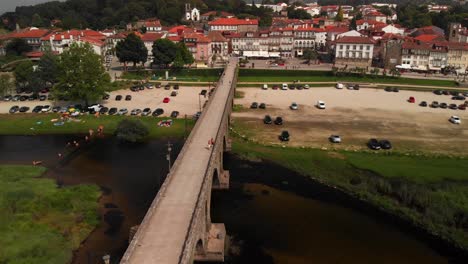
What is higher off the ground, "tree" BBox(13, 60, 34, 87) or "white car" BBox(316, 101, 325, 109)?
"tree" BBox(13, 60, 34, 87)

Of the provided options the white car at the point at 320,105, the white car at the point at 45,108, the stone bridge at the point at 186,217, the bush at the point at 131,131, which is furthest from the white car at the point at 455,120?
the white car at the point at 45,108

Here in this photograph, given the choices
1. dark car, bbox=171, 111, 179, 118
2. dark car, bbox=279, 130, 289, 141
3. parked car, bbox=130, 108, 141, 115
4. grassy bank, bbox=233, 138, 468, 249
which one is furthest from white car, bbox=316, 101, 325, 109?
parked car, bbox=130, 108, 141, 115

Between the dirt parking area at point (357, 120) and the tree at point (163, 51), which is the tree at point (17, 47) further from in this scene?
the dirt parking area at point (357, 120)

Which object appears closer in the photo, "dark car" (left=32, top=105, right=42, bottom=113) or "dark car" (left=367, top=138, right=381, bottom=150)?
"dark car" (left=367, top=138, right=381, bottom=150)

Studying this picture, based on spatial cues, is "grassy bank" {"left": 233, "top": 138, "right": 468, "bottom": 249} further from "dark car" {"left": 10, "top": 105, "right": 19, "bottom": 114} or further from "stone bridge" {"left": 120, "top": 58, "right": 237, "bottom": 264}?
"dark car" {"left": 10, "top": 105, "right": 19, "bottom": 114}

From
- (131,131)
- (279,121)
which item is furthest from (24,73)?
(279,121)

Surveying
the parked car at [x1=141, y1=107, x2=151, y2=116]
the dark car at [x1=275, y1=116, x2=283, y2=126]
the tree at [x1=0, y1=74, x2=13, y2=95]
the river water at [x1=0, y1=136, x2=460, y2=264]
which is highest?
the tree at [x1=0, y1=74, x2=13, y2=95]

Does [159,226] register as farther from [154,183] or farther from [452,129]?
[452,129]

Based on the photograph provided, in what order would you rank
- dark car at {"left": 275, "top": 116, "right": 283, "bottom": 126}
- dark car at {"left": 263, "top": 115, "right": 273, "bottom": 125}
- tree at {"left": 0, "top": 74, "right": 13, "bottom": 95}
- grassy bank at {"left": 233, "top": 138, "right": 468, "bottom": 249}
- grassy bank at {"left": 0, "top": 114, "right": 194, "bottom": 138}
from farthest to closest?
1. tree at {"left": 0, "top": 74, "right": 13, "bottom": 95}
2. dark car at {"left": 263, "top": 115, "right": 273, "bottom": 125}
3. dark car at {"left": 275, "top": 116, "right": 283, "bottom": 126}
4. grassy bank at {"left": 0, "top": 114, "right": 194, "bottom": 138}
5. grassy bank at {"left": 233, "top": 138, "right": 468, "bottom": 249}

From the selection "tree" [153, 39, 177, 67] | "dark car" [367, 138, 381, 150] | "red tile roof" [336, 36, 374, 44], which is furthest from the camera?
"red tile roof" [336, 36, 374, 44]
